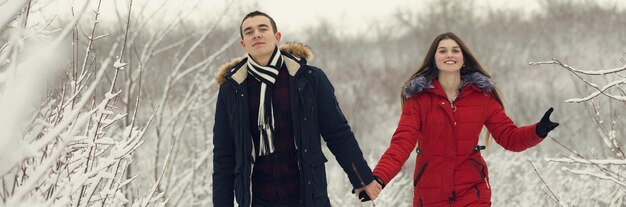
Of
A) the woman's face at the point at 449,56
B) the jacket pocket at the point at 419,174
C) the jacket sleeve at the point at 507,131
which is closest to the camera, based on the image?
the jacket sleeve at the point at 507,131

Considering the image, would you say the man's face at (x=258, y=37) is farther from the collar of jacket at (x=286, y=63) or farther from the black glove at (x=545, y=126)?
the black glove at (x=545, y=126)

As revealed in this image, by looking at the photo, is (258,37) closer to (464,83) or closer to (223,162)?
(223,162)

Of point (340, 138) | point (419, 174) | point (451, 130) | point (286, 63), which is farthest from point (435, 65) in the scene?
point (286, 63)

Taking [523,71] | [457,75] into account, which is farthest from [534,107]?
[457,75]

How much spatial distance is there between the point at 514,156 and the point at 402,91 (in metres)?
18.2

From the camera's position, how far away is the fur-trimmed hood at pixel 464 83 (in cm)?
405

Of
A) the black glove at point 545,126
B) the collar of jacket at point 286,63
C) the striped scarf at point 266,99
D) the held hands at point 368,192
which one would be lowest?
the held hands at point 368,192

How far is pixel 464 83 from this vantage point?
13.4ft

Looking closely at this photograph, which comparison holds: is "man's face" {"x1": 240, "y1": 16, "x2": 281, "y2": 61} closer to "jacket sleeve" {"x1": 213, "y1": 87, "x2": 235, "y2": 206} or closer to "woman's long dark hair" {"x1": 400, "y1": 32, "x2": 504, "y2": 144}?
"jacket sleeve" {"x1": 213, "y1": 87, "x2": 235, "y2": 206}

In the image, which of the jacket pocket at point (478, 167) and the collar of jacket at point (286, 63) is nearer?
the collar of jacket at point (286, 63)

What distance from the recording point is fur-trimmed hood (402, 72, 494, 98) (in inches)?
159

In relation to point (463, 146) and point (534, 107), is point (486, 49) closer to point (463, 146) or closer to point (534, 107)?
point (534, 107)

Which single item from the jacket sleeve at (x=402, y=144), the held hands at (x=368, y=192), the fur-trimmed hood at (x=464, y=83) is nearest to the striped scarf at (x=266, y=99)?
the held hands at (x=368, y=192)

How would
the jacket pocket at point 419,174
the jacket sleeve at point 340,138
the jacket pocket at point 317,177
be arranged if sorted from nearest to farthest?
the jacket pocket at point 317,177 → the jacket sleeve at point 340,138 → the jacket pocket at point 419,174
